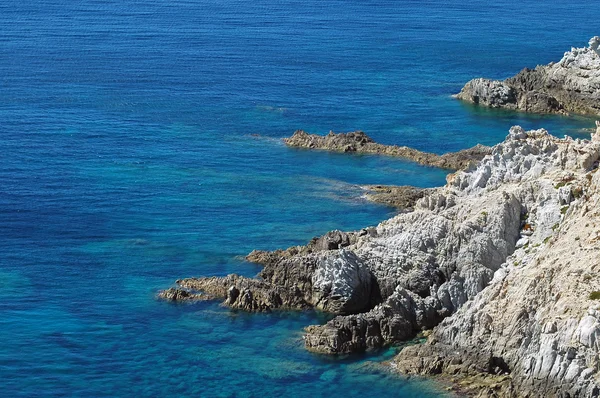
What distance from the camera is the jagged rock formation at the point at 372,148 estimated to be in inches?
4439

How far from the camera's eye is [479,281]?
224 feet

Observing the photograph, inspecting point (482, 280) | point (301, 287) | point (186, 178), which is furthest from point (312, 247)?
point (186, 178)

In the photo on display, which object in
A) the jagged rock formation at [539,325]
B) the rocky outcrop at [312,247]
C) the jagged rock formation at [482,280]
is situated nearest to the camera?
the jagged rock formation at [539,325]

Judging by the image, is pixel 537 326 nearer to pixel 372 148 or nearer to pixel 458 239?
pixel 458 239

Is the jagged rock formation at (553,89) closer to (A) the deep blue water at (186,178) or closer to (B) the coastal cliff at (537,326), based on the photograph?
(A) the deep blue water at (186,178)

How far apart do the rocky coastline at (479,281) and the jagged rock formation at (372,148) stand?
3155cm

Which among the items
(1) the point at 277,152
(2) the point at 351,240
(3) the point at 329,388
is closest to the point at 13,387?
(3) the point at 329,388

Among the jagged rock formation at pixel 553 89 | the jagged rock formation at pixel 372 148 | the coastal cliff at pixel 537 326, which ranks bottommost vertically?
the coastal cliff at pixel 537 326

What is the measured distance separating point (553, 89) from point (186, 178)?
58135 mm

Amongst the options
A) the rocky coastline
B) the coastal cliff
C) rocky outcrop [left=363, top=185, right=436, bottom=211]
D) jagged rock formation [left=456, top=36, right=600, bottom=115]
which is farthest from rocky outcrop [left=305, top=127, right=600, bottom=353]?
jagged rock formation [left=456, top=36, right=600, bottom=115]

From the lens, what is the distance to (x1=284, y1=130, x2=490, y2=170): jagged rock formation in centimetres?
11275

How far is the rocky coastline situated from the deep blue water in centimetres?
202

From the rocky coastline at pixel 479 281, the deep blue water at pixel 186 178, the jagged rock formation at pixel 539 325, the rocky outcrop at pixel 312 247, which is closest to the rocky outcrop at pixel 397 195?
the deep blue water at pixel 186 178

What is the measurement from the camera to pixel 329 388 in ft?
202
